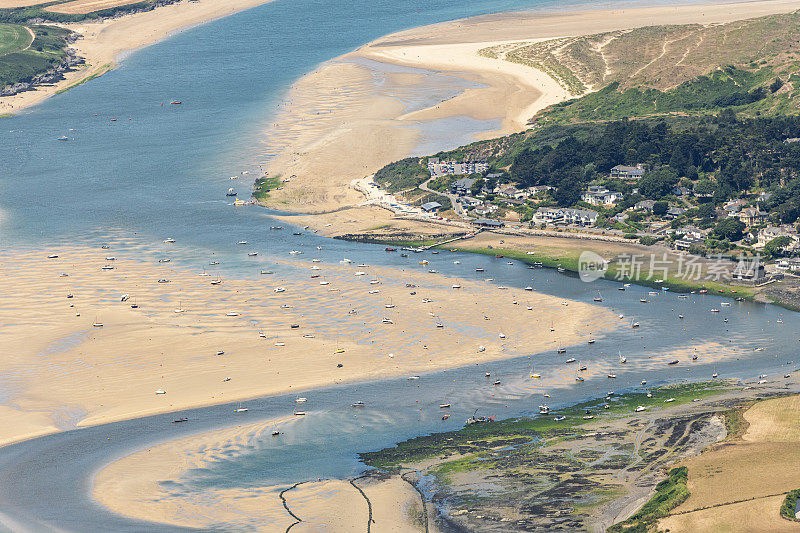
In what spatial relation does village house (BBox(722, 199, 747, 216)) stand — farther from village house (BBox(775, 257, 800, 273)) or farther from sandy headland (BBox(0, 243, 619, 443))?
sandy headland (BBox(0, 243, 619, 443))

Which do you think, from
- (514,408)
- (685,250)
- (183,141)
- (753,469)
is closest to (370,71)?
(183,141)

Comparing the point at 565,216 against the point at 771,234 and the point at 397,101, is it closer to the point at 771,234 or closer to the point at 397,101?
the point at 771,234

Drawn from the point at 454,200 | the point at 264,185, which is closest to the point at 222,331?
the point at 454,200

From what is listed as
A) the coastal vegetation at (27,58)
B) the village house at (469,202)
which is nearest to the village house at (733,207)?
the village house at (469,202)

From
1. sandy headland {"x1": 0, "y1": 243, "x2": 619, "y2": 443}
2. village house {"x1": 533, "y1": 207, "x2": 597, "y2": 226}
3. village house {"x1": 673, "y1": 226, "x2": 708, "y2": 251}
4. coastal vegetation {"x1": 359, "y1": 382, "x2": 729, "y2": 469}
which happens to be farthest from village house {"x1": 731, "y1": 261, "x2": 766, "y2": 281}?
coastal vegetation {"x1": 359, "y1": 382, "x2": 729, "y2": 469}

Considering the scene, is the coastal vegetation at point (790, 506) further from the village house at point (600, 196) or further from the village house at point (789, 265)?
the village house at point (600, 196)

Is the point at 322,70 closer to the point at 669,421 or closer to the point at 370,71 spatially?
the point at 370,71

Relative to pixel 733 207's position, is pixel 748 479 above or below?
below
